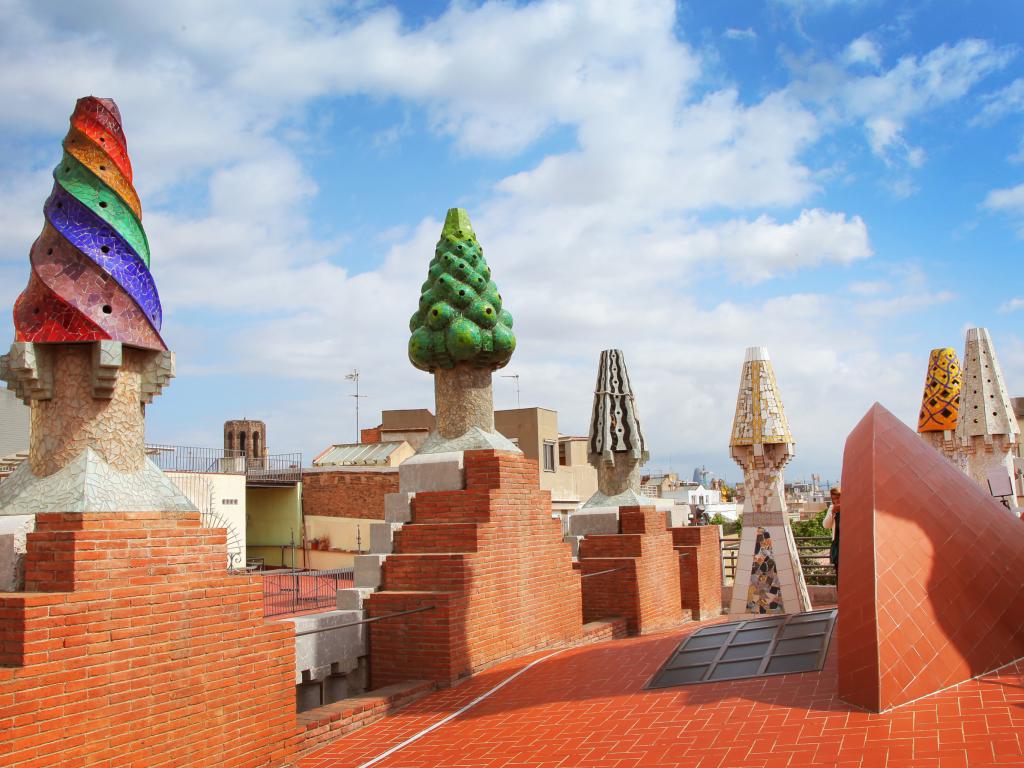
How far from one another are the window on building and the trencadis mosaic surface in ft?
90.4

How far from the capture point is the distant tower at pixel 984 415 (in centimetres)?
1688

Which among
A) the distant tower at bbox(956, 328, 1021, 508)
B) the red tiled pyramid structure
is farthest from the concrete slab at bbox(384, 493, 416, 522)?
the distant tower at bbox(956, 328, 1021, 508)

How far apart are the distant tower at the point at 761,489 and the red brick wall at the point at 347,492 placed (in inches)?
415

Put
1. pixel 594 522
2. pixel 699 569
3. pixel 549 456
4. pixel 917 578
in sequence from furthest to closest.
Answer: pixel 549 456 → pixel 699 569 → pixel 594 522 → pixel 917 578

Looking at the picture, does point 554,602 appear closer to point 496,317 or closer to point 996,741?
point 496,317

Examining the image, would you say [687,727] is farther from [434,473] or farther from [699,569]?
[699,569]

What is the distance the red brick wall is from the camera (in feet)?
74.8

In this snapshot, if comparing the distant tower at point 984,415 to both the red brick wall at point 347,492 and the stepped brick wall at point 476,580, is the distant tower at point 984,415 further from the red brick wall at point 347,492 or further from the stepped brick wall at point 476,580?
the red brick wall at point 347,492

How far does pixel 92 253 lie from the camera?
5746mm

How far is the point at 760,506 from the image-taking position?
14281 mm

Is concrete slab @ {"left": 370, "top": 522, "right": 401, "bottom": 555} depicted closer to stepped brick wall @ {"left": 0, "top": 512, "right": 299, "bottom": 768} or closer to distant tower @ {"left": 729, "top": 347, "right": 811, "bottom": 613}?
stepped brick wall @ {"left": 0, "top": 512, "right": 299, "bottom": 768}

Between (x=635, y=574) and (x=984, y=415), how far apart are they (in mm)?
9174

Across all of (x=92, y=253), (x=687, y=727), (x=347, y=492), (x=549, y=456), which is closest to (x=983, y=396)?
(x=687, y=727)

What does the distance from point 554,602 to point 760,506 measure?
5.72 metres
